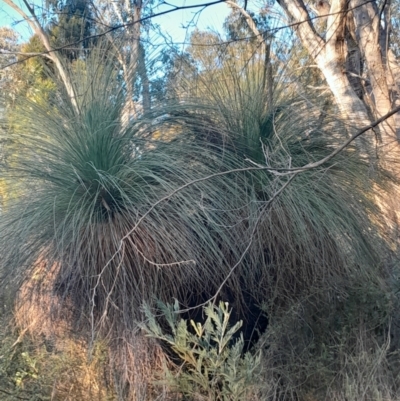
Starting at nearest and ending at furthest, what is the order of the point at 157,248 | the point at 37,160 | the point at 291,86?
the point at 157,248 → the point at 37,160 → the point at 291,86

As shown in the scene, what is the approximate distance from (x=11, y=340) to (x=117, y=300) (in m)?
0.95

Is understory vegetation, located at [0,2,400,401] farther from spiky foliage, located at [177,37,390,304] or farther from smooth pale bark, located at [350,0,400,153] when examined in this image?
smooth pale bark, located at [350,0,400,153]

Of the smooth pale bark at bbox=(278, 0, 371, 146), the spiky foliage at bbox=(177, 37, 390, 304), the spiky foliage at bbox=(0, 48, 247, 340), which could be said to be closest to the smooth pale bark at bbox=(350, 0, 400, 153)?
the smooth pale bark at bbox=(278, 0, 371, 146)

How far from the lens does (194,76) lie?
3.45 meters

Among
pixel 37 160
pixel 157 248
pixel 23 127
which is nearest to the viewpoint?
pixel 157 248

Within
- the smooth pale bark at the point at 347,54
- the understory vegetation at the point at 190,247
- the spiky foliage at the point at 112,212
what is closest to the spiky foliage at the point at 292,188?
the understory vegetation at the point at 190,247

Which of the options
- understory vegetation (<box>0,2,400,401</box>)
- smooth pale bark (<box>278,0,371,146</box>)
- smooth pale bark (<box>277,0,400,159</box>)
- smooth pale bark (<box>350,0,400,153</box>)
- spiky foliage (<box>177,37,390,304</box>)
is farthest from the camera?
smooth pale bark (<box>350,0,400,153</box>)

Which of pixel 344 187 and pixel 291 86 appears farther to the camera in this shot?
pixel 291 86

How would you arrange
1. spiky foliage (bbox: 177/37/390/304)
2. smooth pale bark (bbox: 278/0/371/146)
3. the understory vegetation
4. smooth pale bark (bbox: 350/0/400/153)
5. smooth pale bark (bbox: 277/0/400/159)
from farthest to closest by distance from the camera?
smooth pale bark (bbox: 350/0/400/153) → smooth pale bark (bbox: 277/0/400/159) → smooth pale bark (bbox: 278/0/371/146) → spiky foliage (bbox: 177/37/390/304) → the understory vegetation

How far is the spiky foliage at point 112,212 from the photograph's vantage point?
2.59m

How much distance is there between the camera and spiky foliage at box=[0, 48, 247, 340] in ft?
8.50

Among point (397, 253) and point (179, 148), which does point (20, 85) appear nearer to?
point (179, 148)

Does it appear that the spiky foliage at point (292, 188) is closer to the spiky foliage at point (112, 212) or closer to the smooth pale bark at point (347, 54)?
the spiky foliage at point (112, 212)

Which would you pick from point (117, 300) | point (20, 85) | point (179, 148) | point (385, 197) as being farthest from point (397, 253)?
point (20, 85)
